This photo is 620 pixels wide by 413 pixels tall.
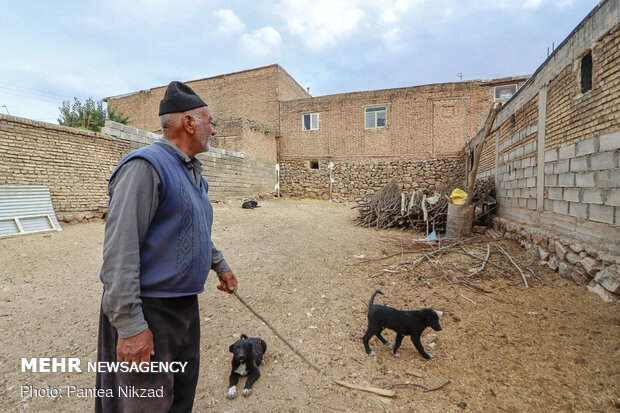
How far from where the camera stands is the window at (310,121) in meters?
17.4

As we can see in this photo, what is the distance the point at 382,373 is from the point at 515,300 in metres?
2.37

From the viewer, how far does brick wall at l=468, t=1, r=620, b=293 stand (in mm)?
3207

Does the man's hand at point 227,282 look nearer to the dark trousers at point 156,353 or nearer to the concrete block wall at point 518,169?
the dark trousers at point 156,353

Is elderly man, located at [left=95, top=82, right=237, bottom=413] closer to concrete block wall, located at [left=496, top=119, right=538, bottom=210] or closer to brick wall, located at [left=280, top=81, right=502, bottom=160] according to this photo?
concrete block wall, located at [left=496, top=119, right=538, bottom=210]

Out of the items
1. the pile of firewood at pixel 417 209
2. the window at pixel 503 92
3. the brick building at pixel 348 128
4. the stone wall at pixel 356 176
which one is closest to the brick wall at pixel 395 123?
the brick building at pixel 348 128

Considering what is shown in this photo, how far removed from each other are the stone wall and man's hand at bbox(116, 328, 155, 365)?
14510 millimetres

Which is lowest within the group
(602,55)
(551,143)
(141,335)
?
(141,335)

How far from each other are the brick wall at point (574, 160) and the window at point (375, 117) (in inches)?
415

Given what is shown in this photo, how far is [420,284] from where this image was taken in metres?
4.19

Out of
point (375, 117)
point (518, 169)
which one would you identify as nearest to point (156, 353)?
point (518, 169)

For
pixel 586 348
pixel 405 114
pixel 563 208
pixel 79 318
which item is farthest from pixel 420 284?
pixel 405 114

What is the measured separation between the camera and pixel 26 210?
658 centimetres

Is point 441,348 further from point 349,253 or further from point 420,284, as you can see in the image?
point 349,253

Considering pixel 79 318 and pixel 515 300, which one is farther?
pixel 515 300
